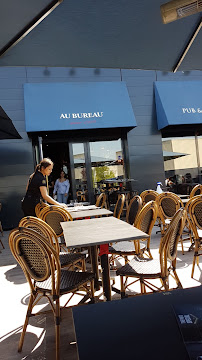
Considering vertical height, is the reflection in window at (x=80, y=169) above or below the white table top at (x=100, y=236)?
above

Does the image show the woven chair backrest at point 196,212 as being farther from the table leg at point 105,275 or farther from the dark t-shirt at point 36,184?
the dark t-shirt at point 36,184

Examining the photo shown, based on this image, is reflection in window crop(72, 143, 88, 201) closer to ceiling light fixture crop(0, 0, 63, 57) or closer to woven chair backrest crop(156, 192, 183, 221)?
woven chair backrest crop(156, 192, 183, 221)

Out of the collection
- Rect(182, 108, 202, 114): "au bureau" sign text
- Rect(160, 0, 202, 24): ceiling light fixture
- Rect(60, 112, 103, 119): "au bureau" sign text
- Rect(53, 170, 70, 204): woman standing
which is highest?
Rect(182, 108, 202, 114): "au bureau" sign text

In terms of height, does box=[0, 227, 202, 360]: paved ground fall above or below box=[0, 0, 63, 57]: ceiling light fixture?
below

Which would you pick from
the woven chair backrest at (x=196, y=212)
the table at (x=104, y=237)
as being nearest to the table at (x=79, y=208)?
the woven chair backrest at (x=196, y=212)

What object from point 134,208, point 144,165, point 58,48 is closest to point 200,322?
point 58,48

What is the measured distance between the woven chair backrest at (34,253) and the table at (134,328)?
4.30 ft

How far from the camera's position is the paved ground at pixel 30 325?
2.16 metres

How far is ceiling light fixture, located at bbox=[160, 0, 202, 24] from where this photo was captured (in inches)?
92.9

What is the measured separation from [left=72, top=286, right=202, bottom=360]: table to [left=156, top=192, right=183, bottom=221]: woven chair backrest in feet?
14.2

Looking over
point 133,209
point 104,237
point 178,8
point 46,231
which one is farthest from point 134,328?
point 133,209

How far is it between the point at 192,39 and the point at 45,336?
10.4 feet

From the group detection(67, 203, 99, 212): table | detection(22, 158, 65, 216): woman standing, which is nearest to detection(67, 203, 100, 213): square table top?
detection(67, 203, 99, 212): table

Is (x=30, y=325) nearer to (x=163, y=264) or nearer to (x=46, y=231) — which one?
(x=46, y=231)
